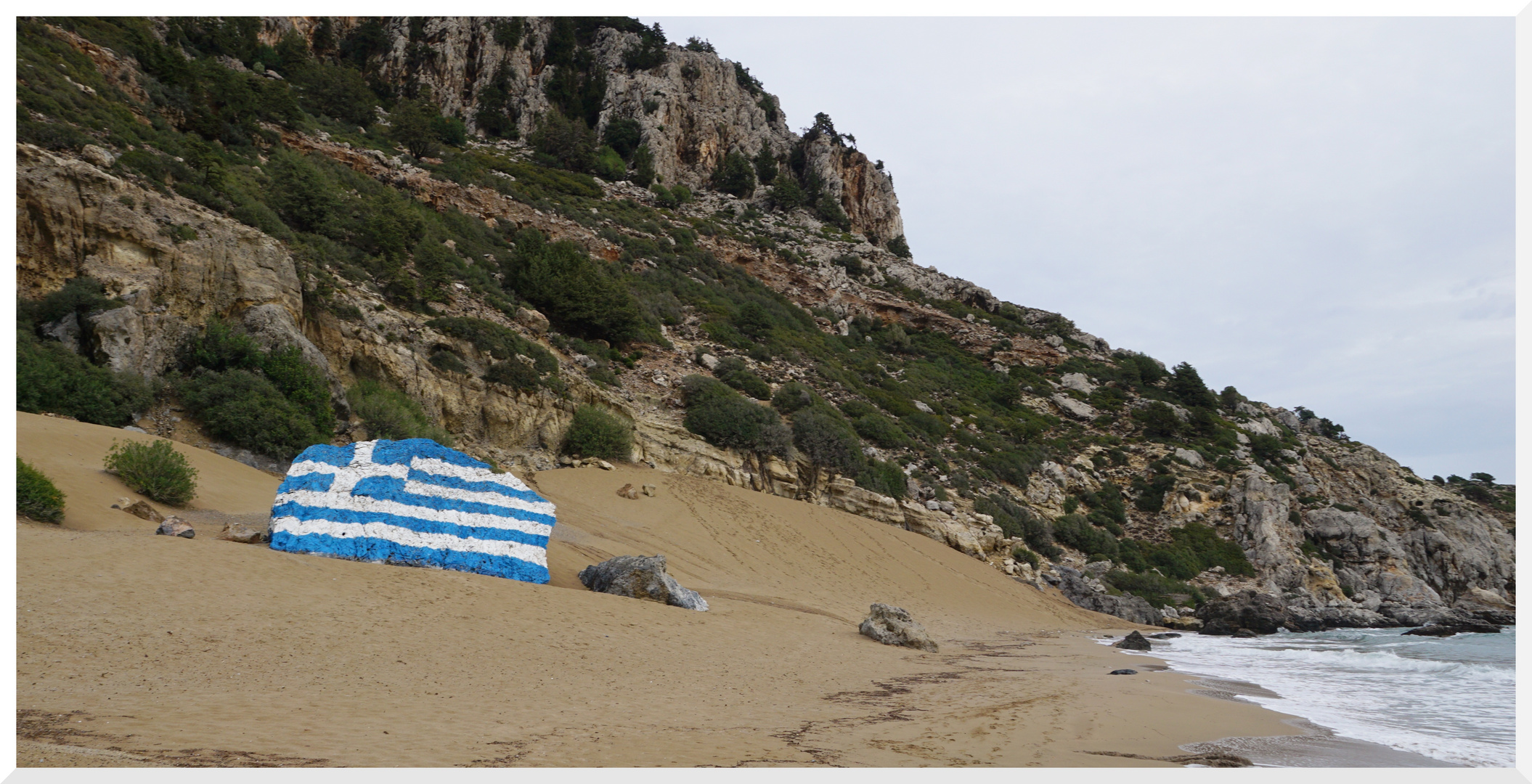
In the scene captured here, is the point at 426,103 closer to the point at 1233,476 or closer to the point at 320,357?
the point at 320,357

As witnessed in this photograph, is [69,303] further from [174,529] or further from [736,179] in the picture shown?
[736,179]

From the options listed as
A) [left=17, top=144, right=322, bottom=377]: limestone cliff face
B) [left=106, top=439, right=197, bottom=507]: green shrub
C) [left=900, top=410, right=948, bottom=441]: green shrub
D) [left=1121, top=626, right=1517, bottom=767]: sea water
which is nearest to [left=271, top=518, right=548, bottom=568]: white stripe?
[left=106, top=439, right=197, bottom=507]: green shrub

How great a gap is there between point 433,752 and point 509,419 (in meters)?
16.7

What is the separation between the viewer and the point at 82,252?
15.2 meters

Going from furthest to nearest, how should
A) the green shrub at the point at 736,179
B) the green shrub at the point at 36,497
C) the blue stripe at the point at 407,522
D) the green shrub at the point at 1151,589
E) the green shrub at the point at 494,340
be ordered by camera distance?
1. the green shrub at the point at 736,179
2. the green shrub at the point at 1151,589
3. the green shrub at the point at 494,340
4. the blue stripe at the point at 407,522
5. the green shrub at the point at 36,497

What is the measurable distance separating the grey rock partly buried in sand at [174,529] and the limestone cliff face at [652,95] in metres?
54.6

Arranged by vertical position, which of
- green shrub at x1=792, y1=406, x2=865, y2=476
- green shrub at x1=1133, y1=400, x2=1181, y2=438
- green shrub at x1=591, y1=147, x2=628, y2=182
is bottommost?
green shrub at x1=792, y1=406, x2=865, y2=476

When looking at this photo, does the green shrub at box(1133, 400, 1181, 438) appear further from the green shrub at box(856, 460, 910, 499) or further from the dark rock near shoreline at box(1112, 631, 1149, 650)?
the dark rock near shoreline at box(1112, 631, 1149, 650)

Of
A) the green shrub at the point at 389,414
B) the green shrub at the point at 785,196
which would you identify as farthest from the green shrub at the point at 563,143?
the green shrub at the point at 389,414

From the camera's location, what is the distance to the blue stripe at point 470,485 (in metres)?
11.0

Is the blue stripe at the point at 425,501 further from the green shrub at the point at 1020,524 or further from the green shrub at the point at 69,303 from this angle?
the green shrub at the point at 1020,524

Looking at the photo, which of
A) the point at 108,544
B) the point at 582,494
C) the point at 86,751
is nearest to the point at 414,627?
the point at 108,544

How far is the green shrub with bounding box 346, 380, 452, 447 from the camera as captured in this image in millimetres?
16734

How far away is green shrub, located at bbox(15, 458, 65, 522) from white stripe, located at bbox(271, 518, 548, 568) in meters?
2.35
